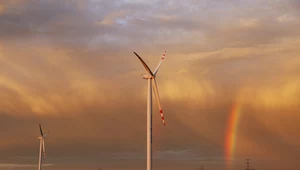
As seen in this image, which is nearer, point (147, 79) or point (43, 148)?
point (147, 79)

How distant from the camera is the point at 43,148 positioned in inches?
7692

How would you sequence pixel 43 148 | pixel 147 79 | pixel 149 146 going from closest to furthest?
pixel 149 146 < pixel 147 79 < pixel 43 148

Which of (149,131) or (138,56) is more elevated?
(138,56)

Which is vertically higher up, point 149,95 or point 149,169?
point 149,95

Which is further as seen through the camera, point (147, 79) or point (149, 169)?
point (147, 79)

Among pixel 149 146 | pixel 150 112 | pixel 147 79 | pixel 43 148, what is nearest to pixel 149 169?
pixel 149 146

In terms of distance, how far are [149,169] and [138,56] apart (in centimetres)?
2550

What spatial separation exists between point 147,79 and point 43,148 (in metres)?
104

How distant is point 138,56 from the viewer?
9900 cm

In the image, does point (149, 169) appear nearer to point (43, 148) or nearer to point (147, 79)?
point (147, 79)

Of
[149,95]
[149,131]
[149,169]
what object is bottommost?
[149,169]

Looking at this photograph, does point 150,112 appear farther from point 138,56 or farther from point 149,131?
point 138,56

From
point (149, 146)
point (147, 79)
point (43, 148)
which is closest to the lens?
point (149, 146)

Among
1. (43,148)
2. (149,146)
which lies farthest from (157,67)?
(43,148)
